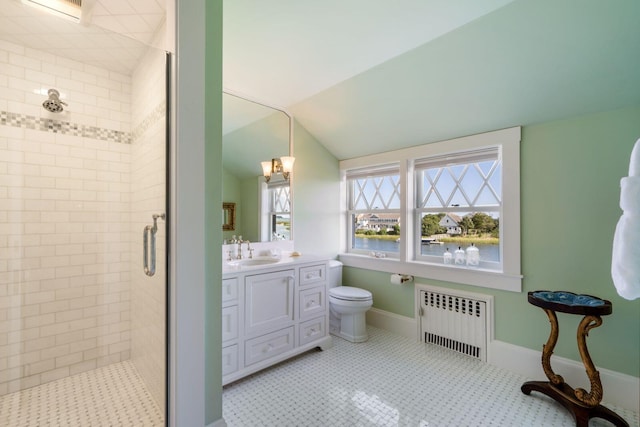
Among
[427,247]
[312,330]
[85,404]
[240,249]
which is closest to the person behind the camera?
[85,404]

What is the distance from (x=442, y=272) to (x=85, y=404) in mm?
2837

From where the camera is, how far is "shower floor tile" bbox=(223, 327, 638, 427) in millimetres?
1714

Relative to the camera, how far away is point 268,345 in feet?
7.37

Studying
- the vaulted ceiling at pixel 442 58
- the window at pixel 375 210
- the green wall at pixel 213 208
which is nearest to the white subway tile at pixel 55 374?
the green wall at pixel 213 208

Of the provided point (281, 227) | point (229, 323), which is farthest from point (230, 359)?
point (281, 227)

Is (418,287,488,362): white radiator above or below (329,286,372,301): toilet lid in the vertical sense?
below

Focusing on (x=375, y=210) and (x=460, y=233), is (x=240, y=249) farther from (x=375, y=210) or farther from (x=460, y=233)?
(x=460, y=233)

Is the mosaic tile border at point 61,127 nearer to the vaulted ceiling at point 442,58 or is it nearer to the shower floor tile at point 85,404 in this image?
the vaulted ceiling at point 442,58

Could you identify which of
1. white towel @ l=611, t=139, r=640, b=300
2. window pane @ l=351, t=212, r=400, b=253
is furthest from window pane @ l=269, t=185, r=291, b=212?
white towel @ l=611, t=139, r=640, b=300

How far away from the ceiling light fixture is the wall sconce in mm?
1671

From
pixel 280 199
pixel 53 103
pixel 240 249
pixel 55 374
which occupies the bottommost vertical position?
pixel 55 374

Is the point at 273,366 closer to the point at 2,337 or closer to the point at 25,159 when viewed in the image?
the point at 2,337

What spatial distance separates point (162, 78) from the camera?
1.55 meters

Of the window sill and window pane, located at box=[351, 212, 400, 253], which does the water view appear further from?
the window sill
